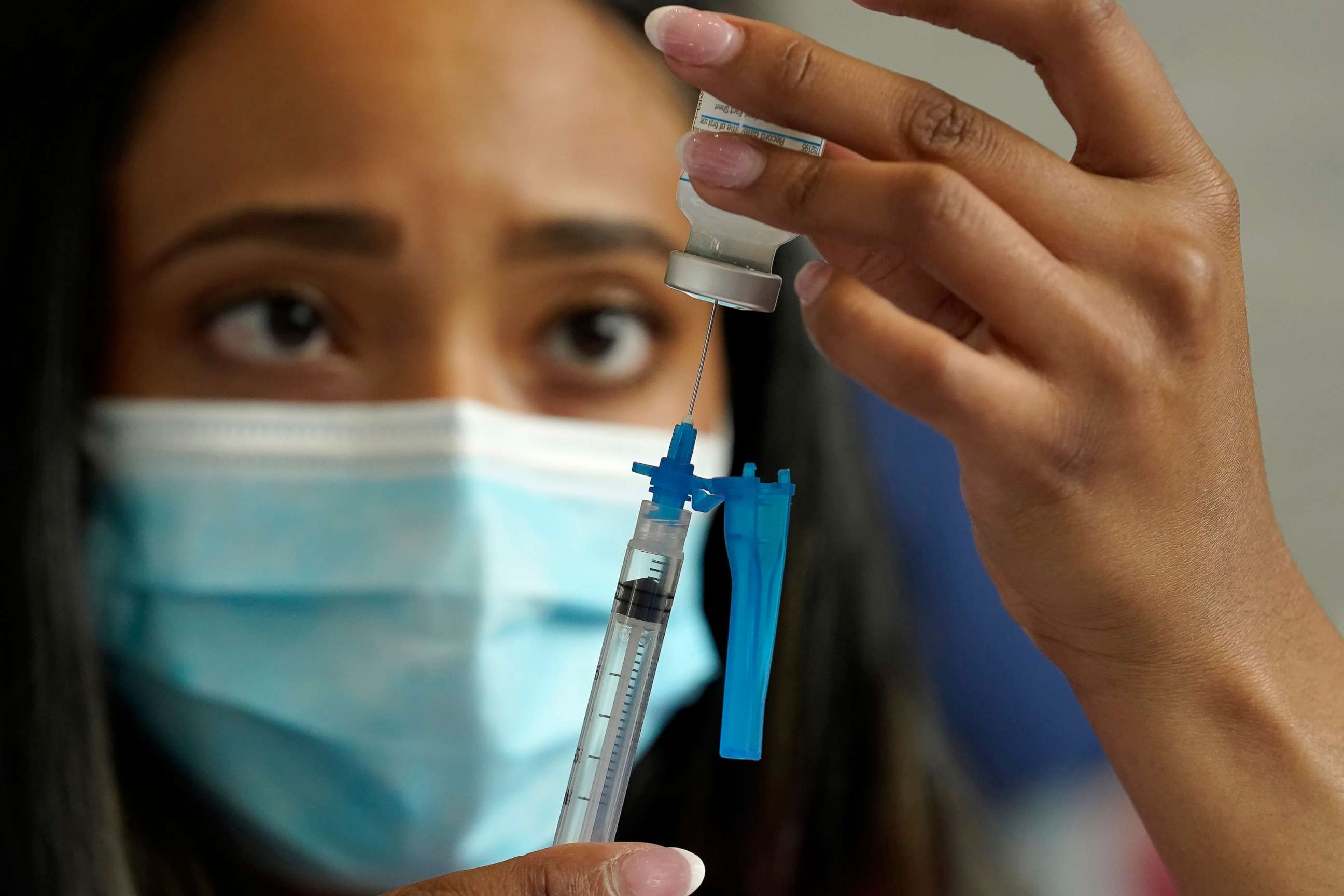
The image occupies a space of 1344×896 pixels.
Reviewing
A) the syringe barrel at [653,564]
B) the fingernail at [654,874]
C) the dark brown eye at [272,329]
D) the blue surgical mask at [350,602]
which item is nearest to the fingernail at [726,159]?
the syringe barrel at [653,564]

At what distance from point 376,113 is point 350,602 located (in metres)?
0.55

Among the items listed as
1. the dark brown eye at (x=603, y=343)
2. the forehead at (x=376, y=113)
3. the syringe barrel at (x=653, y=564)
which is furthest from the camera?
the dark brown eye at (x=603, y=343)

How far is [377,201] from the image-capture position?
110cm

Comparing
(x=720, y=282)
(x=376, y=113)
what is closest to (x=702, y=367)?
(x=720, y=282)

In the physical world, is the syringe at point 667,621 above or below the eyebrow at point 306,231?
below

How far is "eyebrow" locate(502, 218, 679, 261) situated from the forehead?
0.06 feet

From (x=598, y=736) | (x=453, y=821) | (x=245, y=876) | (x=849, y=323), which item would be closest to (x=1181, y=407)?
(x=849, y=323)

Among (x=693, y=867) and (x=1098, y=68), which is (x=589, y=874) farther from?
(x=1098, y=68)

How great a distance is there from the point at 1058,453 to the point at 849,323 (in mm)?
147

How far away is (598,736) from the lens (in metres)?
0.68

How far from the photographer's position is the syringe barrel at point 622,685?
2.20ft

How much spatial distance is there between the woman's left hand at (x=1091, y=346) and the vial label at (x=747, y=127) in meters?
0.02

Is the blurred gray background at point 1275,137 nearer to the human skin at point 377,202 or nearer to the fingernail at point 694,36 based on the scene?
the human skin at point 377,202

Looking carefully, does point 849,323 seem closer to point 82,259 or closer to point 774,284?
point 774,284
